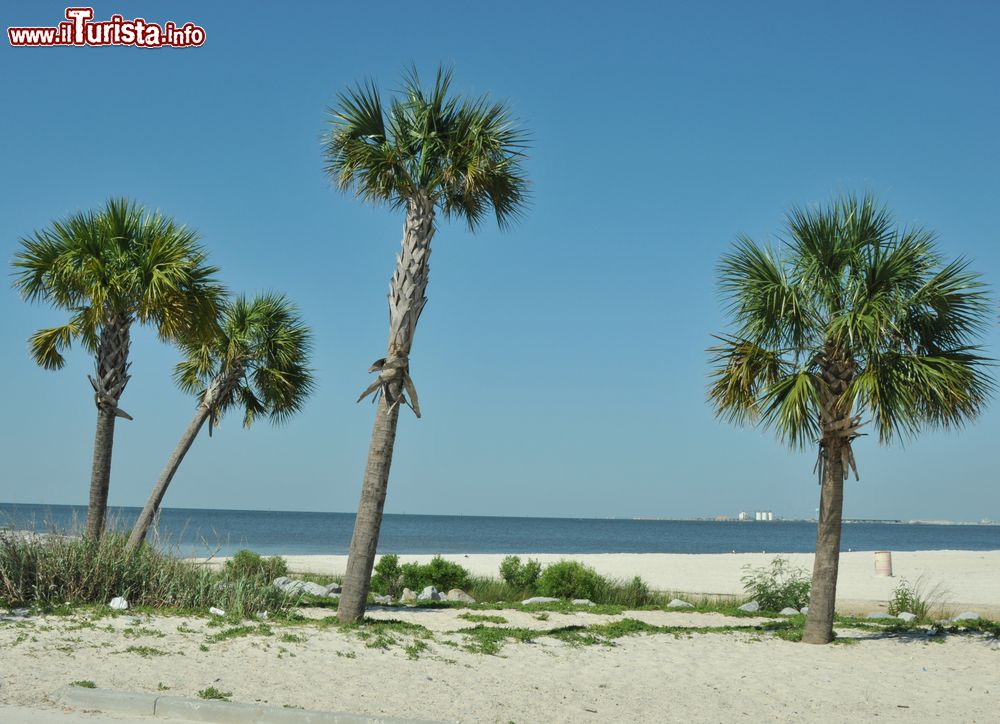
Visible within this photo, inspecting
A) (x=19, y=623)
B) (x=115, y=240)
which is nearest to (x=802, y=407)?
(x=19, y=623)

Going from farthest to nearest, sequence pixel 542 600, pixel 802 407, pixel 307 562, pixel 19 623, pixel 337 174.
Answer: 1. pixel 307 562
2. pixel 542 600
3. pixel 337 174
4. pixel 802 407
5. pixel 19 623

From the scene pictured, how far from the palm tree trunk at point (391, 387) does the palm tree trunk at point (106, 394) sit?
481 cm

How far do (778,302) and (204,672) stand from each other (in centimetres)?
876

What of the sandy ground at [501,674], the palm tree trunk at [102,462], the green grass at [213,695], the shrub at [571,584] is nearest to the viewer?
the green grass at [213,695]

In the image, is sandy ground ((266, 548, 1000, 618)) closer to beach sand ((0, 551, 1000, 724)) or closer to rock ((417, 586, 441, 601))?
rock ((417, 586, 441, 601))

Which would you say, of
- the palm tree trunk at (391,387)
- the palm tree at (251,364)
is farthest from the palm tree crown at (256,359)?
the palm tree trunk at (391,387)

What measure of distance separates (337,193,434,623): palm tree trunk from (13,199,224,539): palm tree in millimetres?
4065

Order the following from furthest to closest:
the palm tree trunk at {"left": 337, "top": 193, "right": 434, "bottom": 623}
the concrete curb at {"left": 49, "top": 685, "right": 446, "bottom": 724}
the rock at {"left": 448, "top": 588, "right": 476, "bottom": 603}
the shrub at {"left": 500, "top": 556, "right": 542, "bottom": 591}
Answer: the shrub at {"left": 500, "top": 556, "right": 542, "bottom": 591}, the rock at {"left": 448, "top": 588, "right": 476, "bottom": 603}, the palm tree trunk at {"left": 337, "top": 193, "right": 434, "bottom": 623}, the concrete curb at {"left": 49, "top": 685, "right": 446, "bottom": 724}

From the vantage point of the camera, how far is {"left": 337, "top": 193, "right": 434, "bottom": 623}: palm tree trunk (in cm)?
1155

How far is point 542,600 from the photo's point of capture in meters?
16.1

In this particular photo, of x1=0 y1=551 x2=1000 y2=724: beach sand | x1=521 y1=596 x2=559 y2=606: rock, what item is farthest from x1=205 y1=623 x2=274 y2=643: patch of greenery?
x1=521 y1=596 x2=559 y2=606: rock

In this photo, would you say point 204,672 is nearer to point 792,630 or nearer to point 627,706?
point 627,706

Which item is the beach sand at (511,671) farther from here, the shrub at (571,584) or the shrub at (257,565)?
the shrub at (257,565)

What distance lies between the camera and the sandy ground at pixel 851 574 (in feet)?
70.6
